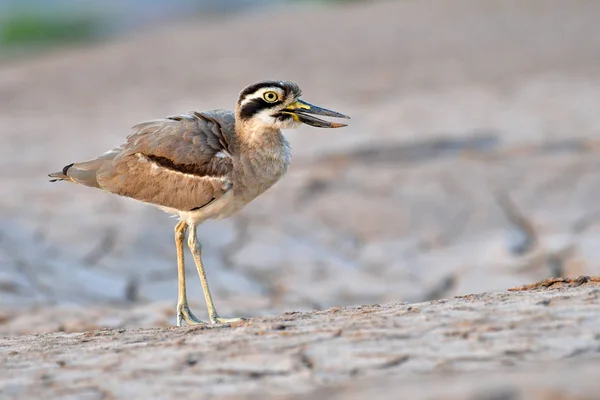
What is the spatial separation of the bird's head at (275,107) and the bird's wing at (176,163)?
0.64 feet

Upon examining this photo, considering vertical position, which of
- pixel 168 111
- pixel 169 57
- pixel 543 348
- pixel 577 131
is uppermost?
pixel 169 57

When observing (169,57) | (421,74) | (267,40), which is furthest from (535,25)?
(169,57)

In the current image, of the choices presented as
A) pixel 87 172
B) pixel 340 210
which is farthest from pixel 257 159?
pixel 340 210

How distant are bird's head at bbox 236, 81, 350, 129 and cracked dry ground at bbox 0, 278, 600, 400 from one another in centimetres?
142

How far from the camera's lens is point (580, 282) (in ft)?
16.6

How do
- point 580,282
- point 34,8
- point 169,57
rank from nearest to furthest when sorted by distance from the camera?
point 580,282 → point 169,57 → point 34,8

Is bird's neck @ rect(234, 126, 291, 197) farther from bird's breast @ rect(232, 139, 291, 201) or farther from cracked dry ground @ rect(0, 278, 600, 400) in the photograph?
cracked dry ground @ rect(0, 278, 600, 400)

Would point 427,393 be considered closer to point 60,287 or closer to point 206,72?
point 60,287

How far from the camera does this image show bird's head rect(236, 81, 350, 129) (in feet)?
18.5

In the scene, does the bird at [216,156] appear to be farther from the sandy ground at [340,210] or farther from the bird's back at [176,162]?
the sandy ground at [340,210]

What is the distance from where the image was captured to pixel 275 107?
18.7ft

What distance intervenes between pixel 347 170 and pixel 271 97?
191 inches

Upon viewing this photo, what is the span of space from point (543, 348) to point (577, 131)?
7770mm

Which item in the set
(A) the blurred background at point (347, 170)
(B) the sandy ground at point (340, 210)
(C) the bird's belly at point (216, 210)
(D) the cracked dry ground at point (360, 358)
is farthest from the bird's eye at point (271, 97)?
(A) the blurred background at point (347, 170)
